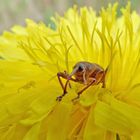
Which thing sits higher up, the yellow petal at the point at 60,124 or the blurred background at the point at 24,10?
the blurred background at the point at 24,10

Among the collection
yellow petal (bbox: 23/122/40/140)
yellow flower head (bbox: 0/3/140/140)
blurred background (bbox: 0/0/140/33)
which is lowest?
yellow petal (bbox: 23/122/40/140)

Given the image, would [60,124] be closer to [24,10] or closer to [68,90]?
[68,90]

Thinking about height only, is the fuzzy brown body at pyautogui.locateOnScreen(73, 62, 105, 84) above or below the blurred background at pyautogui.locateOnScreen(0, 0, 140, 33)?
below

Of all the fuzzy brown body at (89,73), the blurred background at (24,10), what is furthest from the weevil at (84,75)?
the blurred background at (24,10)

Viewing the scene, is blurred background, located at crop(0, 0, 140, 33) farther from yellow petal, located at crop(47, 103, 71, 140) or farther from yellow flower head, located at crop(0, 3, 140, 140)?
yellow petal, located at crop(47, 103, 71, 140)

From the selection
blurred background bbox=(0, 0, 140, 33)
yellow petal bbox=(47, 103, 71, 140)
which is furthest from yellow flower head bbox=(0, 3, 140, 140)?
blurred background bbox=(0, 0, 140, 33)

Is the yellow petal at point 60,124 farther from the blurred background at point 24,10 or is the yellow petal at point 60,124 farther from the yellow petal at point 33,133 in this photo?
the blurred background at point 24,10

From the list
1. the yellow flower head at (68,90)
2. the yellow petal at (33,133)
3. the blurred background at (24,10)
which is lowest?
the yellow petal at (33,133)

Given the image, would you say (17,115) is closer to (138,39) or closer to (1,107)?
(1,107)
